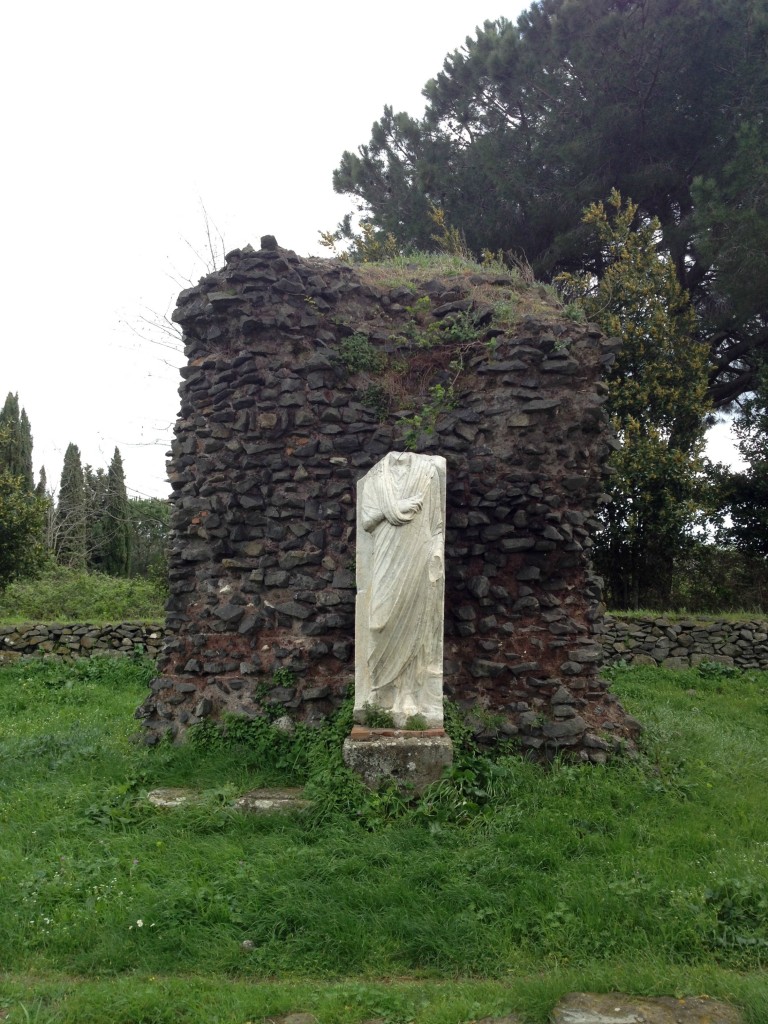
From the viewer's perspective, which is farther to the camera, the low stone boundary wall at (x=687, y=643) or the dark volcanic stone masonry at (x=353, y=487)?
the low stone boundary wall at (x=687, y=643)

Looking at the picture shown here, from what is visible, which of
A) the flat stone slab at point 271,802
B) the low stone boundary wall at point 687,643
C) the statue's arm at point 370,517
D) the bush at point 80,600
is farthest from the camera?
the bush at point 80,600

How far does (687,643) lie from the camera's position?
12.1 metres

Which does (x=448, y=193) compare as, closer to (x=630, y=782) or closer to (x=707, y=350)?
(x=707, y=350)

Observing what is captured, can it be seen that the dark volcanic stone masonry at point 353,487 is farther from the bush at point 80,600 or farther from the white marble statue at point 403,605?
the bush at point 80,600

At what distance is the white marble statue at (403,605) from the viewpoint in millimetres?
5832

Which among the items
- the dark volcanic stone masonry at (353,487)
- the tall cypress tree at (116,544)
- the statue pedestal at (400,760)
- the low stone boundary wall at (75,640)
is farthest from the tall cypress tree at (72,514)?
the statue pedestal at (400,760)

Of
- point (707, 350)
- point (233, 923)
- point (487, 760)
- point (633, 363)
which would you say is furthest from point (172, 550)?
point (707, 350)

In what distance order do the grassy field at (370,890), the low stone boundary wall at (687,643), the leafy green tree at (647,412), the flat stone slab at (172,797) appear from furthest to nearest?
the leafy green tree at (647,412) < the low stone boundary wall at (687,643) < the flat stone slab at (172,797) < the grassy field at (370,890)

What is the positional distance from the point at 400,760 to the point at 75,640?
8384 millimetres

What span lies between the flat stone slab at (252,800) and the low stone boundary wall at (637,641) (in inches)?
244

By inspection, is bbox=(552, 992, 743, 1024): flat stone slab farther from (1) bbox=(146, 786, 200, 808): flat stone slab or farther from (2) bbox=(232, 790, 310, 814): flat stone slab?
(1) bbox=(146, 786, 200, 808): flat stone slab

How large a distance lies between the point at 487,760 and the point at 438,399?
9.81 ft

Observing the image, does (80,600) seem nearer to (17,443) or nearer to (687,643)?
(17,443)

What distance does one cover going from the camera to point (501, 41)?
17406mm
